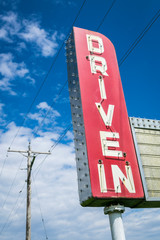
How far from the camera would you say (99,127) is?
8812 mm

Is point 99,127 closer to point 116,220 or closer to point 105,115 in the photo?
point 105,115

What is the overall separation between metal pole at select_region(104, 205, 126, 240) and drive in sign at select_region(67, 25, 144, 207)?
22 cm

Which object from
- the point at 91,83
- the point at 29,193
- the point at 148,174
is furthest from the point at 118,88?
the point at 29,193

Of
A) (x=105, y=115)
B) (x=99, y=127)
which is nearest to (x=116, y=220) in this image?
(x=99, y=127)

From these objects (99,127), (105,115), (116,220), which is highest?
(105,115)

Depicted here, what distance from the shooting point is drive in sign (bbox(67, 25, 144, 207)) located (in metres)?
7.90

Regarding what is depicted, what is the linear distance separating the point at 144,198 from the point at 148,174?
40.9 inches

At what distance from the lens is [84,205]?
26.1 feet

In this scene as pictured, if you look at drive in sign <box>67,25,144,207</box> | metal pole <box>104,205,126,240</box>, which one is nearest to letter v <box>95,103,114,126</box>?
drive in sign <box>67,25,144,207</box>

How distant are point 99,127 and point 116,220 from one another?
303cm

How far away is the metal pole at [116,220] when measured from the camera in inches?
301

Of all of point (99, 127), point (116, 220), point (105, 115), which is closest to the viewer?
point (116, 220)

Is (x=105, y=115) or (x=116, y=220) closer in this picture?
(x=116, y=220)

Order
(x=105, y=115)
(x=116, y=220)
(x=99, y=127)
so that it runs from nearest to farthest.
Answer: (x=116, y=220) < (x=99, y=127) < (x=105, y=115)
